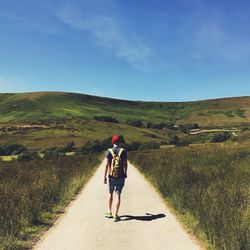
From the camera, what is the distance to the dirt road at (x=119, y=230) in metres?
7.54

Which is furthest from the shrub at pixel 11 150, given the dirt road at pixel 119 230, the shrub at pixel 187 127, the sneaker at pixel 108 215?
the sneaker at pixel 108 215

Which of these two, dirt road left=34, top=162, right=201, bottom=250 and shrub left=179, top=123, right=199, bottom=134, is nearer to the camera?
dirt road left=34, top=162, right=201, bottom=250

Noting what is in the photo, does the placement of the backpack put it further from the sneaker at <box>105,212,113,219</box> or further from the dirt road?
the dirt road

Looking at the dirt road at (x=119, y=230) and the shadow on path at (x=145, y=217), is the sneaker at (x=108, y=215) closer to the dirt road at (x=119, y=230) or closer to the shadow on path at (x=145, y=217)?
the dirt road at (x=119, y=230)

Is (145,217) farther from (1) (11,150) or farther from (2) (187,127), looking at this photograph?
(2) (187,127)

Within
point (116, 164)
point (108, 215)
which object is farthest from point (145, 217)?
point (116, 164)

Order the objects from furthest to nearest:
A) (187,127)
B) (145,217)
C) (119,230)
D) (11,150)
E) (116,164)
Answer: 1. (187,127)
2. (11,150)
3. (116,164)
4. (145,217)
5. (119,230)

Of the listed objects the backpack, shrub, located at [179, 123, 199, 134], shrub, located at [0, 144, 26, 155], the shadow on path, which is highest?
shrub, located at [179, 123, 199, 134]

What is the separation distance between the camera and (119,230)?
8.86 meters

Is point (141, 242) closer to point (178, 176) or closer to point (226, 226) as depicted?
point (226, 226)

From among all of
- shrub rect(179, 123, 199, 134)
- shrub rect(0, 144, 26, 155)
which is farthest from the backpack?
shrub rect(179, 123, 199, 134)

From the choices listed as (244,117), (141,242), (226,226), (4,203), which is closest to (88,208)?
(4,203)

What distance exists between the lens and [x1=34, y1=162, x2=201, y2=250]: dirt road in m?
7.54

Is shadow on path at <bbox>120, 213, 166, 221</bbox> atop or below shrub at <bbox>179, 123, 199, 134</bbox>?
below
